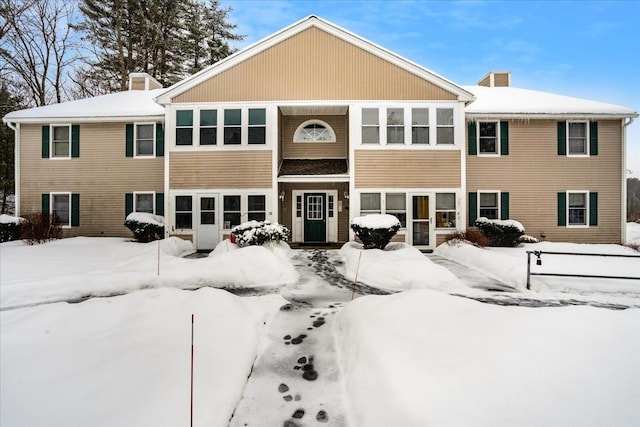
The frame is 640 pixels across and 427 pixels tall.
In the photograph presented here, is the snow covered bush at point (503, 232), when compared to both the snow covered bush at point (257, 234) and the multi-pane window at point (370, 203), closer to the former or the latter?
the multi-pane window at point (370, 203)

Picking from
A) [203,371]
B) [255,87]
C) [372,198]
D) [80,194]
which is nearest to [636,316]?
[203,371]

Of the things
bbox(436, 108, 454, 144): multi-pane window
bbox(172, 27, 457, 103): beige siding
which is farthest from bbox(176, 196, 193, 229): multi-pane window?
bbox(436, 108, 454, 144): multi-pane window

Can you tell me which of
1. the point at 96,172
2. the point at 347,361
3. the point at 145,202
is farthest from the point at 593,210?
the point at 96,172

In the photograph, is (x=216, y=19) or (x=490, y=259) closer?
(x=490, y=259)

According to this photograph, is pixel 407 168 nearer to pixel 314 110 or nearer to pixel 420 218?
pixel 420 218

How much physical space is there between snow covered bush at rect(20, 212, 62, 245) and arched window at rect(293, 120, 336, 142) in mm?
10496

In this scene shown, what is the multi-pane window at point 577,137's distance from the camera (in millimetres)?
13141

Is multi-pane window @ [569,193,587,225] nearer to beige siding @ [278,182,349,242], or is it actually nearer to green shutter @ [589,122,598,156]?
green shutter @ [589,122,598,156]

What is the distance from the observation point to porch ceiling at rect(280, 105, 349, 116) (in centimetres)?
1255

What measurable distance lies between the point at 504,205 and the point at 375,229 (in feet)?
20.4

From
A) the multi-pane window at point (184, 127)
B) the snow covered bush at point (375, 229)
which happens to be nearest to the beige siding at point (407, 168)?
the snow covered bush at point (375, 229)

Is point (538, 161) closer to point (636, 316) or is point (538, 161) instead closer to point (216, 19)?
point (636, 316)

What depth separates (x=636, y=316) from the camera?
148 inches

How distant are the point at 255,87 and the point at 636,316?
1244cm
